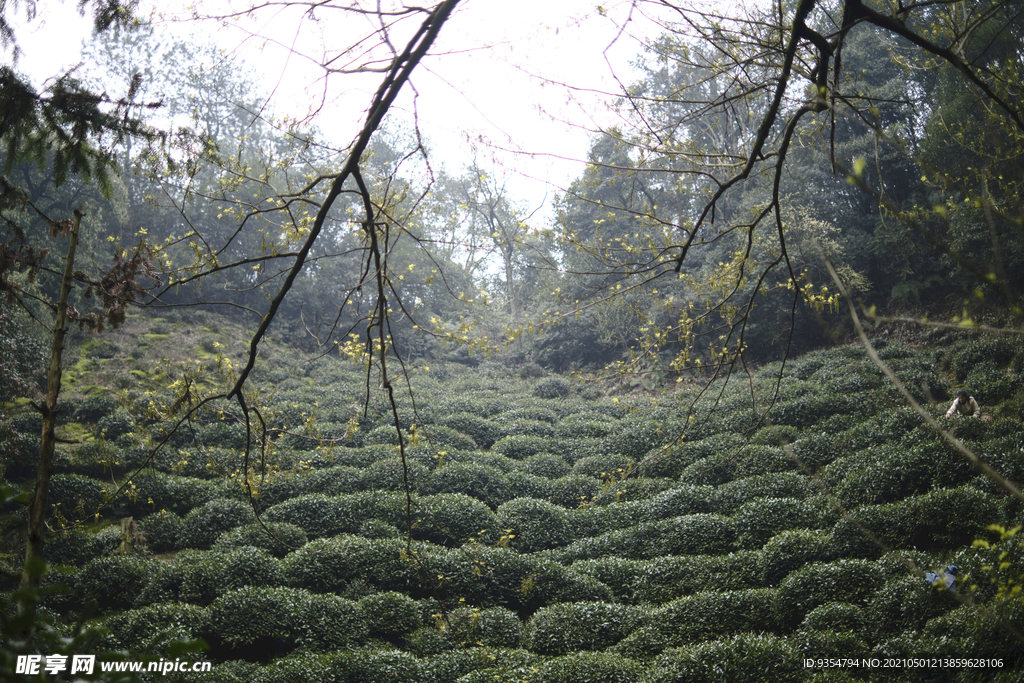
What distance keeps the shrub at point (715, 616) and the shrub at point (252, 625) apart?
4001 mm

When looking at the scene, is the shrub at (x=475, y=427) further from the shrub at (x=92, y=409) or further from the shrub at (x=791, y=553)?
the shrub at (x=791, y=553)

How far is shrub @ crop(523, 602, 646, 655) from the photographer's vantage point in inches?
234

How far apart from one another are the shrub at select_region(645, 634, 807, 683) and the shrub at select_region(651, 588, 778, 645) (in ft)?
1.39

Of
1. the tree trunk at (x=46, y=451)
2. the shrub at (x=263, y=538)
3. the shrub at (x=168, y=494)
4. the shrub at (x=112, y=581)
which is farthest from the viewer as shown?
the shrub at (x=168, y=494)

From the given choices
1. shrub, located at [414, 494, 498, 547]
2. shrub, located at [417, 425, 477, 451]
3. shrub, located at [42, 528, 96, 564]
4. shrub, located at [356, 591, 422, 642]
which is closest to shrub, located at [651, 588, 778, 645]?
shrub, located at [356, 591, 422, 642]

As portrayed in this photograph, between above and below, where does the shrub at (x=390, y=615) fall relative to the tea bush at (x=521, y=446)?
below

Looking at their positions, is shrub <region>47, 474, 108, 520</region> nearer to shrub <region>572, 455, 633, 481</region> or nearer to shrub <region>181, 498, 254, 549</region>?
shrub <region>181, 498, 254, 549</region>

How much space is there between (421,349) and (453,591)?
19.4 metres

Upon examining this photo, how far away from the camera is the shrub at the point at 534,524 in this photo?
8.17 meters

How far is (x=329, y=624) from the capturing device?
20.2 feet

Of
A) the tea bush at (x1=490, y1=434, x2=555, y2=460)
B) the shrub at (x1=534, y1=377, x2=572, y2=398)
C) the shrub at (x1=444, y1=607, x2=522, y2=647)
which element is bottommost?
the shrub at (x1=444, y1=607, x2=522, y2=647)

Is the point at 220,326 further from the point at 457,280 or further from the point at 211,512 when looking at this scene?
the point at 211,512

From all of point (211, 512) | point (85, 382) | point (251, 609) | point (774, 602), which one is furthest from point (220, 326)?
point (774, 602)

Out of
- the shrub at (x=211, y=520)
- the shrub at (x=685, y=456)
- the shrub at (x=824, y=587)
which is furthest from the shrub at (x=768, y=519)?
the shrub at (x=211, y=520)
